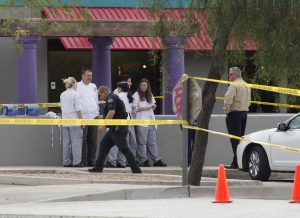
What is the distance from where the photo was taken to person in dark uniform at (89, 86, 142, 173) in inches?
689

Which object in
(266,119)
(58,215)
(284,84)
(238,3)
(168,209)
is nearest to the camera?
(58,215)

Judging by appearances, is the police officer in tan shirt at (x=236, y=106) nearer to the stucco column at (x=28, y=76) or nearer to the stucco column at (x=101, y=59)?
the stucco column at (x=28, y=76)

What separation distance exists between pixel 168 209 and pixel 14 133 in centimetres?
878

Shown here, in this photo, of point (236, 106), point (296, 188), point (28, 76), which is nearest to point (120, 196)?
point (296, 188)

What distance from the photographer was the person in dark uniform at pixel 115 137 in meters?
17.5

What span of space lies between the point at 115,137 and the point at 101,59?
9.77 metres

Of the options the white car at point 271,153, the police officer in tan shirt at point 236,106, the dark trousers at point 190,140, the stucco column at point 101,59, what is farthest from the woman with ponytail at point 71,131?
the stucco column at point 101,59

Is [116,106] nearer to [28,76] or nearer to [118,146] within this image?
[118,146]

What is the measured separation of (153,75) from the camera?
31734 mm

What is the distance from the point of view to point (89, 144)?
66.3 ft

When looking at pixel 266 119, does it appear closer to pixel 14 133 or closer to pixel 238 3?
pixel 14 133

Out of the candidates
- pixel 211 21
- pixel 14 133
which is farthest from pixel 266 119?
pixel 211 21

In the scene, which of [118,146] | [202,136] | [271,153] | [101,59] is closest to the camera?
[202,136]

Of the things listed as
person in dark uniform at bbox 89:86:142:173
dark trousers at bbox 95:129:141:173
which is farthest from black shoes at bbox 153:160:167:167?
dark trousers at bbox 95:129:141:173
